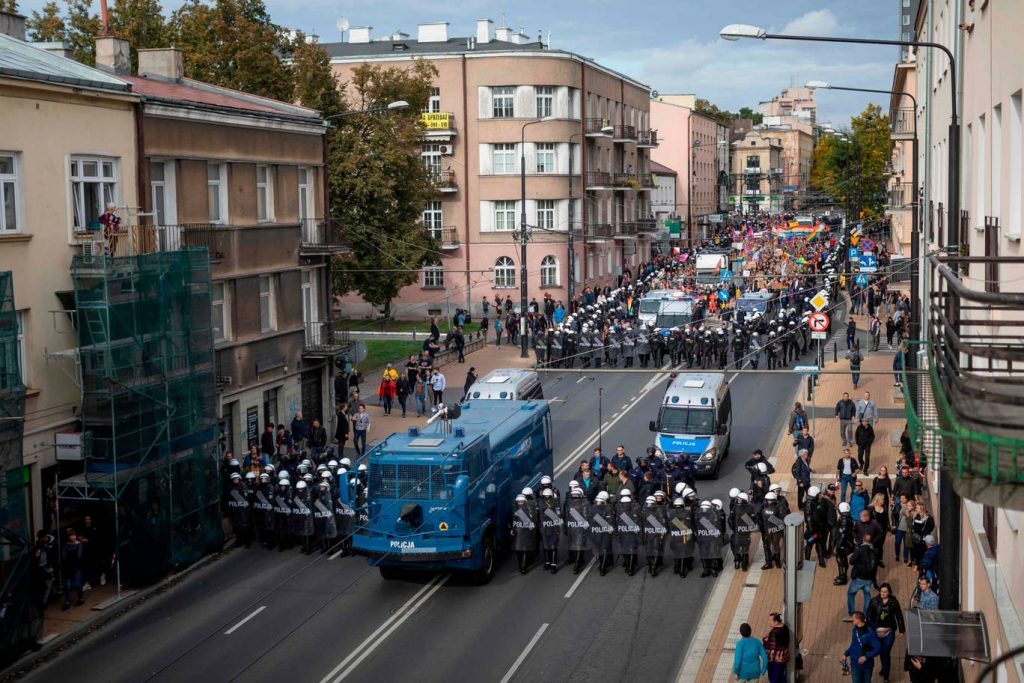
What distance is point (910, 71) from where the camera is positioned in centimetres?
5856

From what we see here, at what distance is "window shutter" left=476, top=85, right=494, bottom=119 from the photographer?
6531cm

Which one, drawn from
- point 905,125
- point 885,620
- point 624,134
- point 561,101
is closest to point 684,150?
point 624,134

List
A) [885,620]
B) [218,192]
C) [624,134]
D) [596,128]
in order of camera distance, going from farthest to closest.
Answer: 1. [624,134]
2. [596,128]
3. [218,192]
4. [885,620]

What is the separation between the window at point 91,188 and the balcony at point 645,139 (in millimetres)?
60131

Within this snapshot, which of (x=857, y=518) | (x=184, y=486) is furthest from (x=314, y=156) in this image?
(x=857, y=518)

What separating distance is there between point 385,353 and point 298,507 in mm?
26744

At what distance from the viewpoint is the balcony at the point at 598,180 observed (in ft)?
229

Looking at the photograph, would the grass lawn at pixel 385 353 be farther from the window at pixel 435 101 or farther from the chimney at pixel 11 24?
the chimney at pixel 11 24

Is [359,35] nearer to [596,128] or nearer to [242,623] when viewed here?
[596,128]

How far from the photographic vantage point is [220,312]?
1166 inches

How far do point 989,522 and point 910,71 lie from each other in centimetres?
4871

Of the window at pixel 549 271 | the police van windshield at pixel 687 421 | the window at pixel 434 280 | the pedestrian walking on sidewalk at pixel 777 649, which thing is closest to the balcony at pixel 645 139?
the window at pixel 549 271

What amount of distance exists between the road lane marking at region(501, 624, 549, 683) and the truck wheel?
237 cm

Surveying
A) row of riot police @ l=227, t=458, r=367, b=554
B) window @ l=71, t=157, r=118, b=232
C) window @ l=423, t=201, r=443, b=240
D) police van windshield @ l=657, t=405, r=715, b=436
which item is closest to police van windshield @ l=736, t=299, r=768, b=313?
window @ l=423, t=201, r=443, b=240
